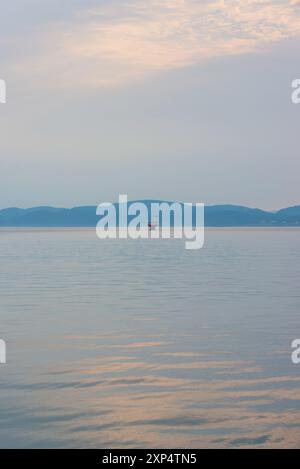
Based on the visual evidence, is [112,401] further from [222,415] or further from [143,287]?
[143,287]

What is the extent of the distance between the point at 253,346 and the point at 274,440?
305 inches

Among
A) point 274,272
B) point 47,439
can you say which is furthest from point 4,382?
point 274,272

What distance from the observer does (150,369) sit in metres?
16.7

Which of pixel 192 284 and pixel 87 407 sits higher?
pixel 192 284

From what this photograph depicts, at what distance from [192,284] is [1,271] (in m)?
16.6

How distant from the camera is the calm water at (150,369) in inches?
476

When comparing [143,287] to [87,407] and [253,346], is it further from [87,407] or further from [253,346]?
[87,407]

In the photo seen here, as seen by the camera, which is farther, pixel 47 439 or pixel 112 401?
pixel 112 401

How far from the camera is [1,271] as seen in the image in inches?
1913

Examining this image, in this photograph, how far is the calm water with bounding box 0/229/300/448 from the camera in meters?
12.1

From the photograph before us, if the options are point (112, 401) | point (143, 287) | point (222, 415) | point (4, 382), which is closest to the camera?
point (222, 415)
